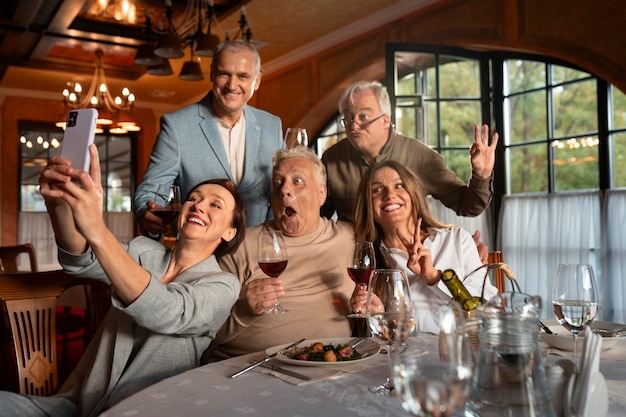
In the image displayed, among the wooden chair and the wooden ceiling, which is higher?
the wooden ceiling

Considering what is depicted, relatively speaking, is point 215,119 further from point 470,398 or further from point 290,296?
point 470,398

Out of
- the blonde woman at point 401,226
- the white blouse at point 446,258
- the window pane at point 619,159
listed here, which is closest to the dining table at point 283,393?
the white blouse at point 446,258

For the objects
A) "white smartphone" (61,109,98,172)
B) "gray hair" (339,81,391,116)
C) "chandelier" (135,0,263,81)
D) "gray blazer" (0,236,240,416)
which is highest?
"chandelier" (135,0,263,81)

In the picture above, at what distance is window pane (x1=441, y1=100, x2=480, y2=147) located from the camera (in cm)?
559

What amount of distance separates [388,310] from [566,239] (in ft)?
13.7

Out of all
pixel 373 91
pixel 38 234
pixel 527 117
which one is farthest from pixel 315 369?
pixel 38 234

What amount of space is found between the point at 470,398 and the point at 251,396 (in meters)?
0.46

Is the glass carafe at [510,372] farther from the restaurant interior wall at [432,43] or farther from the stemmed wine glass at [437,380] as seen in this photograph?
the restaurant interior wall at [432,43]

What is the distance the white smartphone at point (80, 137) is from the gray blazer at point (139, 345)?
380 millimetres

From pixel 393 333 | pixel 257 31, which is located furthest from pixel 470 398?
pixel 257 31

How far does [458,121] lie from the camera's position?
18.4ft

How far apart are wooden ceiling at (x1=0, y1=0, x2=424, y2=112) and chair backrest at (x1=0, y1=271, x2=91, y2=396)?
3359mm

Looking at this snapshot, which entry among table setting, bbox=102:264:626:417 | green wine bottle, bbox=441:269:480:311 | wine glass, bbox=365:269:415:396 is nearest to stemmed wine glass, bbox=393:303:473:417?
table setting, bbox=102:264:626:417

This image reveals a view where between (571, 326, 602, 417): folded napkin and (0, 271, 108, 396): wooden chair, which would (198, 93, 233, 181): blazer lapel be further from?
(571, 326, 602, 417): folded napkin
